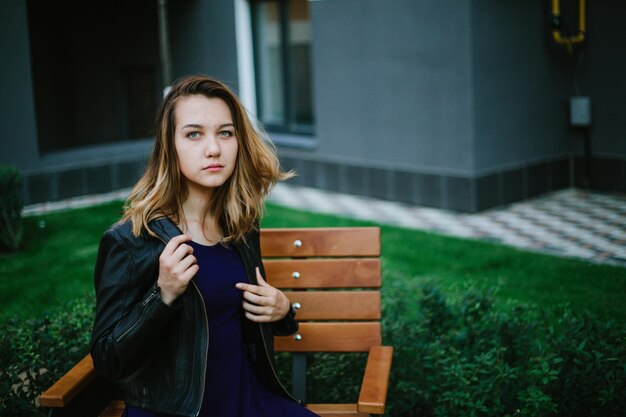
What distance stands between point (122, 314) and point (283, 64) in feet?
32.4

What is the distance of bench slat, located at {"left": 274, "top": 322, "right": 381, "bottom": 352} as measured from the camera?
10.2 feet

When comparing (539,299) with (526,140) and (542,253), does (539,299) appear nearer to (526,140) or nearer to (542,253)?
(542,253)

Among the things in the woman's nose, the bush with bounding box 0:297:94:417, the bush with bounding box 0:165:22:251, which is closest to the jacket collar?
the woman's nose

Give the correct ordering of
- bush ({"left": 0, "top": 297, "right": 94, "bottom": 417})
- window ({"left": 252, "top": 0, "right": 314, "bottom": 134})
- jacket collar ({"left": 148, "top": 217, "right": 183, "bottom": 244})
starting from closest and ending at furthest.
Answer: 1. jacket collar ({"left": 148, "top": 217, "right": 183, "bottom": 244})
2. bush ({"left": 0, "top": 297, "right": 94, "bottom": 417})
3. window ({"left": 252, "top": 0, "right": 314, "bottom": 134})

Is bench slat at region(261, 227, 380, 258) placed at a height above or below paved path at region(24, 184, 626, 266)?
above

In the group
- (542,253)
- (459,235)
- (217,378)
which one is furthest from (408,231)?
(217,378)

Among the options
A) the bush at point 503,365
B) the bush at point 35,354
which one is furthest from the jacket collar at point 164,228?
the bush at point 503,365

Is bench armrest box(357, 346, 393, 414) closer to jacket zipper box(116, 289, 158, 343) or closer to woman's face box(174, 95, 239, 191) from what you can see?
jacket zipper box(116, 289, 158, 343)

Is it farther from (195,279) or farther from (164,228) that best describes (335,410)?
(164,228)

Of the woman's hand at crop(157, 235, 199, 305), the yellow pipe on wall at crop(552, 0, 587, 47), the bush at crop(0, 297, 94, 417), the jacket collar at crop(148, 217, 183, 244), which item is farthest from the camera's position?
the yellow pipe on wall at crop(552, 0, 587, 47)

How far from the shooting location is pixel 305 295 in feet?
10.4

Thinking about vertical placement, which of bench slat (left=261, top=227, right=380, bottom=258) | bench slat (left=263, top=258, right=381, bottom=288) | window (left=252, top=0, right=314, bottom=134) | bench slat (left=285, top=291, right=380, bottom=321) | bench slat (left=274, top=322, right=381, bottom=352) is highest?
window (left=252, top=0, right=314, bottom=134)

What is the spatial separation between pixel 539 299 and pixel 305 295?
2.83 metres

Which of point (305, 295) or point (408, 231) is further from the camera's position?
point (408, 231)
